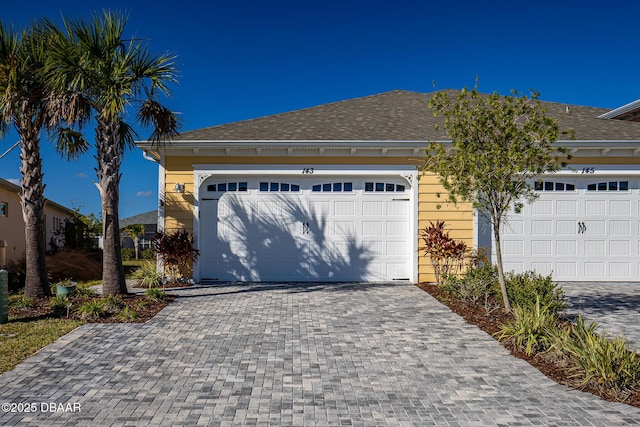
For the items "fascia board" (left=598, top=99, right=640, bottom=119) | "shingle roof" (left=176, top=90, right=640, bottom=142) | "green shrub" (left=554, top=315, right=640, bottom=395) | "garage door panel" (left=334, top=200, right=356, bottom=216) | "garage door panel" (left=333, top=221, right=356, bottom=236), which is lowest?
"green shrub" (left=554, top=315, right=640, bottom=395)

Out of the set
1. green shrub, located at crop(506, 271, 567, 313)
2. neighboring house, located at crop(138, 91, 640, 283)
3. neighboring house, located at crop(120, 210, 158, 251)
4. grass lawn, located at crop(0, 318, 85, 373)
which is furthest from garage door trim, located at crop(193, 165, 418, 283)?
neighboring house, located at crop(120, 210, 158, 251)

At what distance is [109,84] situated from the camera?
801 centimetres

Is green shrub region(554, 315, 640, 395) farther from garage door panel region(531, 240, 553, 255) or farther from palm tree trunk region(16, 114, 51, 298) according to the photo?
palm tree trunk region(16, 114, 51, 298)

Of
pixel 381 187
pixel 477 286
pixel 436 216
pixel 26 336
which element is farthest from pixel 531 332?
pixel 26 336

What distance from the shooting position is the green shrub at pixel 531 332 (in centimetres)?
534

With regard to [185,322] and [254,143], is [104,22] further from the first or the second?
[185,322]

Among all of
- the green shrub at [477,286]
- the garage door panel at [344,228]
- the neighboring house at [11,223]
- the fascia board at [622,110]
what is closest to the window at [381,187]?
the garage door panel at [344,228]

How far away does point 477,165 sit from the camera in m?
6.72

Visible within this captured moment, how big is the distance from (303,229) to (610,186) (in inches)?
324

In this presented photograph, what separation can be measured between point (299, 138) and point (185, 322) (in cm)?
566

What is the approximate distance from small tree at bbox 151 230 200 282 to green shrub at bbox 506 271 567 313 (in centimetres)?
736


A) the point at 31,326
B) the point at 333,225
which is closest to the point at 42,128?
the point at 31,326

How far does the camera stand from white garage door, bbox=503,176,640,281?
11109 mm

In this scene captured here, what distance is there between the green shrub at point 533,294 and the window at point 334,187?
4.87m
